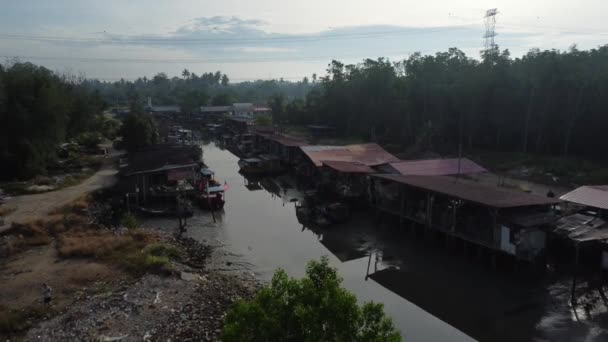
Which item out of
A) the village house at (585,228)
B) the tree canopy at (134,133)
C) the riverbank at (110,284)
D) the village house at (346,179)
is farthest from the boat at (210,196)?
the village house at (585,228)

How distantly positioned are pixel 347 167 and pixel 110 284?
20.3 meters

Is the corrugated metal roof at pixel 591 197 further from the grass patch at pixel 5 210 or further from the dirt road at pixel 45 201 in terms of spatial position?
the grass patch at pixel 5 210

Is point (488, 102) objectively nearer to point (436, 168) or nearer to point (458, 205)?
point (436, 168)

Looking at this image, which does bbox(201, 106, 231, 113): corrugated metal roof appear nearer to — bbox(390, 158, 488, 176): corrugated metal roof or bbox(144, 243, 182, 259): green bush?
bbox(390, 158, 488, 176): corrugated metal roof

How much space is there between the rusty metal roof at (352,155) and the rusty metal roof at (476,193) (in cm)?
1097

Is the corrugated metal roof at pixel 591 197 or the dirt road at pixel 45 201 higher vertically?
the corrugated metal roof at pixel 591 197

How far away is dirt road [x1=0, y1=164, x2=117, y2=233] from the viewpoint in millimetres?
26837

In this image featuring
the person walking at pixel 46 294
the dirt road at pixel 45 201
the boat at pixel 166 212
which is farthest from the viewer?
the boat at pixel 166 212

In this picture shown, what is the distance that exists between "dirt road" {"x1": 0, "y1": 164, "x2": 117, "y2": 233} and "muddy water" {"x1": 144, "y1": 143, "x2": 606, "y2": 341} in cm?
730

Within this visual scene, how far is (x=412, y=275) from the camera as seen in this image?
71.6ft

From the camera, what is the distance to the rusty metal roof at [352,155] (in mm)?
39344

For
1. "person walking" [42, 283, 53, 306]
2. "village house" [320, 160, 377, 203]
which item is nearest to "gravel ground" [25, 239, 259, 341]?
"person walking" [42, 283, 53, 306]

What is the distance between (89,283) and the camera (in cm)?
1873

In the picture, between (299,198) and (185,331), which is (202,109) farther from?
(185,331)
